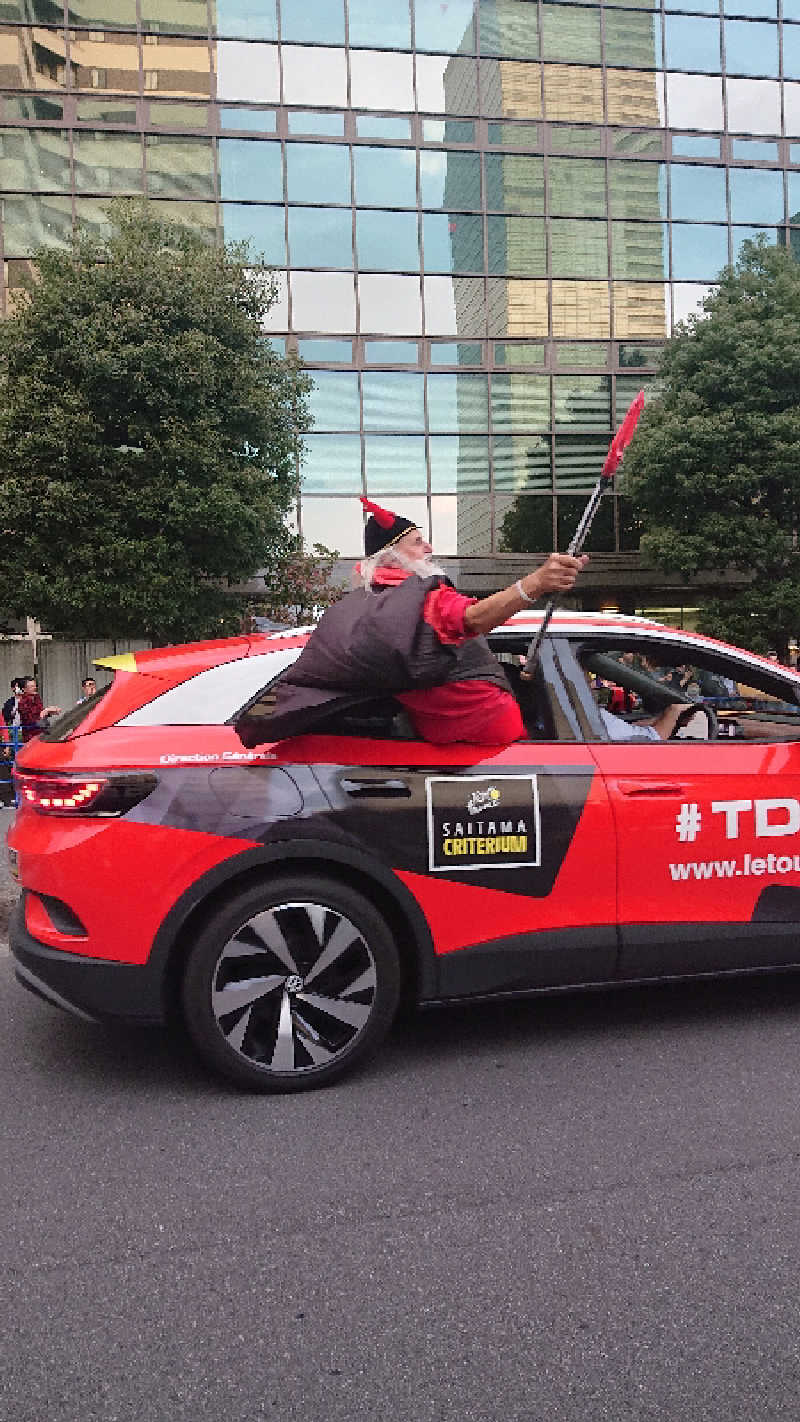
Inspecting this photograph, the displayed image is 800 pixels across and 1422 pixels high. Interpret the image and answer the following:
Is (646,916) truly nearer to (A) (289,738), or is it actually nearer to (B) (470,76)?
(A) (289,738)

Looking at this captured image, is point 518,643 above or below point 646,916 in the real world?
above

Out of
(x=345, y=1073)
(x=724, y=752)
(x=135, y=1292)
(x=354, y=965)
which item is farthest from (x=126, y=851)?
(x=724, y=752)

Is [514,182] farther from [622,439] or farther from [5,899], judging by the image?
[622,439]

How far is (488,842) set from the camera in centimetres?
341

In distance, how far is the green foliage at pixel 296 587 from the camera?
2091 centimetres

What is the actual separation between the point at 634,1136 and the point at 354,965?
1019 millimetres

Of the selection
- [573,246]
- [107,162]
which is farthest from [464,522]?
[107,162]

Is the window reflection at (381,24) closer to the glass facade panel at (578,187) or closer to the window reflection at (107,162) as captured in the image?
the glass facade panel at (578,187)

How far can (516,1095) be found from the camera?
3289mm

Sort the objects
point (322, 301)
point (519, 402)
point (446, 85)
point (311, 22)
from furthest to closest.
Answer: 1. point (519, 402)
2. point (446, 85)
3. point (322, 301)
4. point (311, 22)

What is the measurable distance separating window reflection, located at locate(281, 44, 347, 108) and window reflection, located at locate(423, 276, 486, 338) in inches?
187

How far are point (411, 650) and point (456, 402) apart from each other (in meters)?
22.4

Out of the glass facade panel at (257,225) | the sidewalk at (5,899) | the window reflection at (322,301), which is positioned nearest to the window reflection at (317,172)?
the glass facade panel at (257,225)

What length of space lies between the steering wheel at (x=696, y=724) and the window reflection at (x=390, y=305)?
21577 mm
